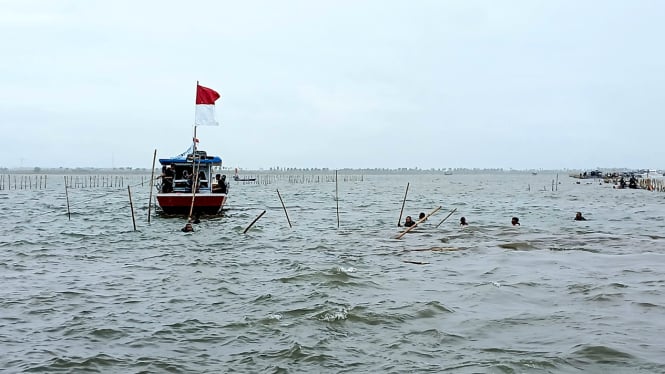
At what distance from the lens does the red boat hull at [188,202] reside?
90.7 feet

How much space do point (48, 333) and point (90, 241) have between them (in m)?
12.7

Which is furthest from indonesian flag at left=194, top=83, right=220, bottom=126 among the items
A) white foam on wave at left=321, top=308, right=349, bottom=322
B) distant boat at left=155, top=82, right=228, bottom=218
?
white foam on wave at left=321, top=308, right=349, bottom=322

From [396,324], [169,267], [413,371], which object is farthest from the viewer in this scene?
[169,267]

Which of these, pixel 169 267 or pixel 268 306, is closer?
pixel 268 306

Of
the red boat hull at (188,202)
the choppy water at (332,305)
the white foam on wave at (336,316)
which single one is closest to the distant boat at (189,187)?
the red boat hull at (188,202)

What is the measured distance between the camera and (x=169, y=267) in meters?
15.5

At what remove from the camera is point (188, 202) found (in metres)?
28.1

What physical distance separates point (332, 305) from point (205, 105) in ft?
53.0

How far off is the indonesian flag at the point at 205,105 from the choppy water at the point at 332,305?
6047 mm

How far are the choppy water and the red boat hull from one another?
626cm

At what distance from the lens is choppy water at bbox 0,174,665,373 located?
7961 mm

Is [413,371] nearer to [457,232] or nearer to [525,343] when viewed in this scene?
[525,343]

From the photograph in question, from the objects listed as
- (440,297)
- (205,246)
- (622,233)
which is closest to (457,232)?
(622,233)

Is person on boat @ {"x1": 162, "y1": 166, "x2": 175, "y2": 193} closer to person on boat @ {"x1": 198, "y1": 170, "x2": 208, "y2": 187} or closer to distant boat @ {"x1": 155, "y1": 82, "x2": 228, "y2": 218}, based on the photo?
distant boat @ {"x1": 155, "y1": 82, "x2": 228, "y2": 218}
